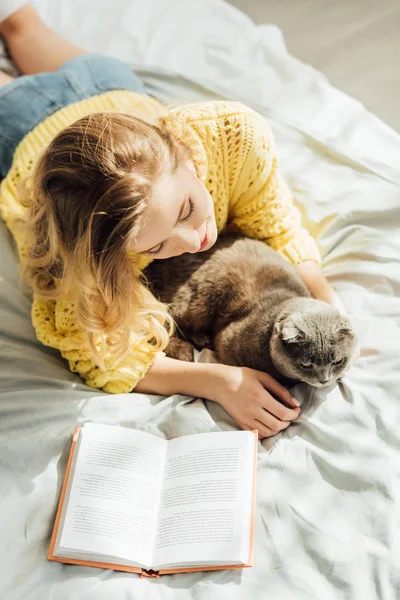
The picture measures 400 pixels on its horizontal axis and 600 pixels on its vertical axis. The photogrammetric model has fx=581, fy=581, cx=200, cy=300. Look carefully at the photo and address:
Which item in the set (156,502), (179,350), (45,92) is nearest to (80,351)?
(179,350)

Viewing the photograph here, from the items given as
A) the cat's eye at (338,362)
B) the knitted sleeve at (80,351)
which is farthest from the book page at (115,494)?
the cat's eye at (338,362)

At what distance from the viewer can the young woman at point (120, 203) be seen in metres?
0.97

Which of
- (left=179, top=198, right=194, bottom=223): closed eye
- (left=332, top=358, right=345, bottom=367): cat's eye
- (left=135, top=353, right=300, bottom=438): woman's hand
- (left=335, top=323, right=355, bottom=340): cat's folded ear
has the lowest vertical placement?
(left=135, top=353, right=300, bottom=438): woman's hand

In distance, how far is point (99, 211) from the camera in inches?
37.7

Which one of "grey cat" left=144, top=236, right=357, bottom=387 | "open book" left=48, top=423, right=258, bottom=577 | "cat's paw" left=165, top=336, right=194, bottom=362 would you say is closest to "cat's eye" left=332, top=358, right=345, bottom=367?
"grey cat" left=144, top=236, right=357, bottom=387

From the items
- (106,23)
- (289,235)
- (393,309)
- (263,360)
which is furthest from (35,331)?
(106,23)

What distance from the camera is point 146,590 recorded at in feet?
3.19

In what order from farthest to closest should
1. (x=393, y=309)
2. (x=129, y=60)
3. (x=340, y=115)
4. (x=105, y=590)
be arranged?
1. (x=129, y=60)
2. (x=340, y=115)
3. (x=393, y=309)
4. (x=105, y=590)

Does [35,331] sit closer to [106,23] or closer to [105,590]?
[105,590]

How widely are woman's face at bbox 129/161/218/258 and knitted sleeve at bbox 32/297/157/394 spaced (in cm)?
25

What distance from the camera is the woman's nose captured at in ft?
3.40

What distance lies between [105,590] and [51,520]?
16 centimetres

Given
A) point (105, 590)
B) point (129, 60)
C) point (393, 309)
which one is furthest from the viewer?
point (129, 60)

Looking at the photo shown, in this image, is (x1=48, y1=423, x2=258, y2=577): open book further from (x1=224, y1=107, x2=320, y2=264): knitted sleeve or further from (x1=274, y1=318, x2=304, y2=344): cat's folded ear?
(x1=224, y1=107, x2=320, y2=264): knitted sleeve
